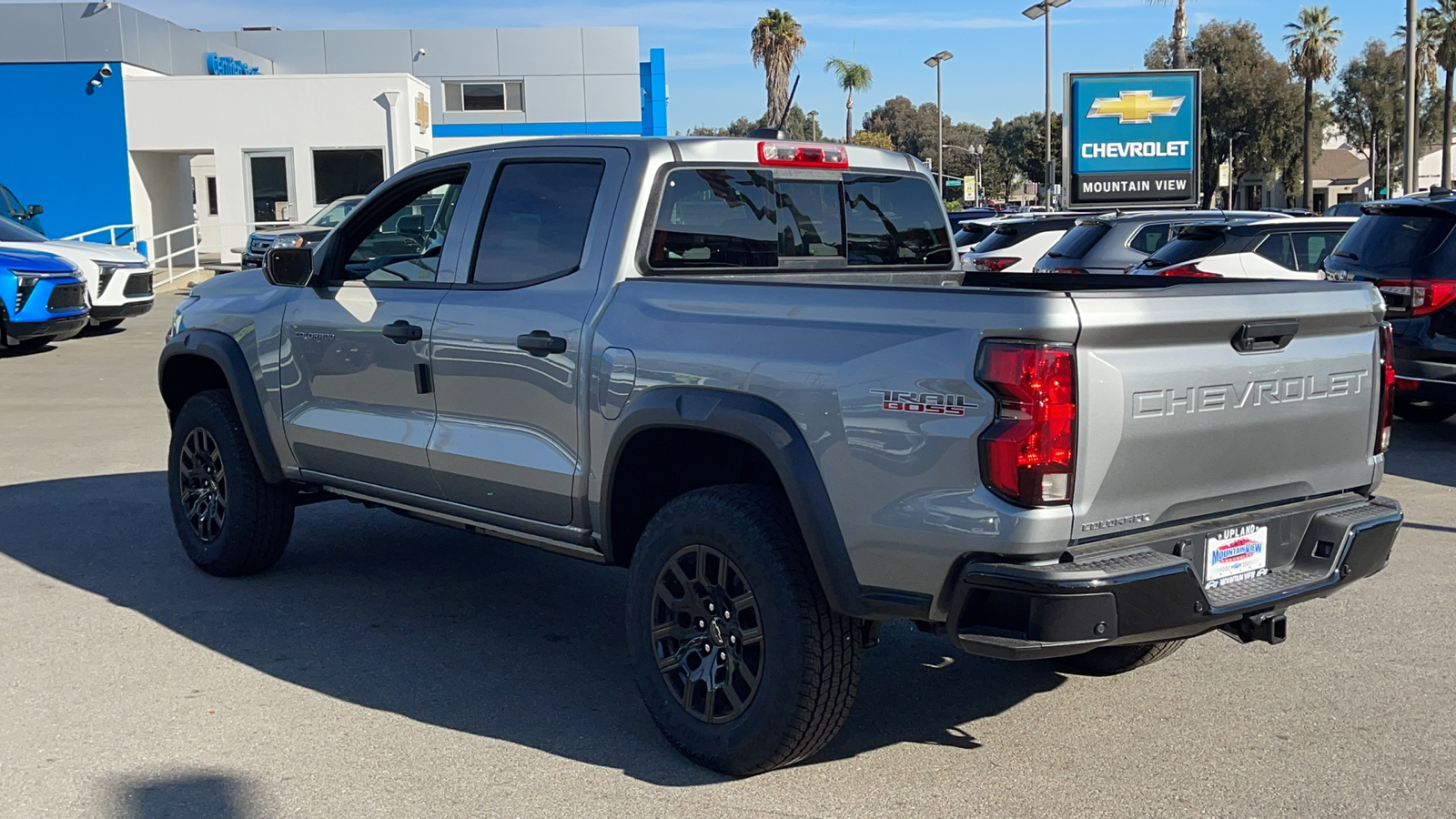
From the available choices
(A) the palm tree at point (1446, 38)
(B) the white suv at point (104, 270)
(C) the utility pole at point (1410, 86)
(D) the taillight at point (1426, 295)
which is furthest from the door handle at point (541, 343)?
(A) the palm tree at point (1446, 38)

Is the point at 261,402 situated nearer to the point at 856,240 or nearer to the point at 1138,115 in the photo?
the point at 856,240

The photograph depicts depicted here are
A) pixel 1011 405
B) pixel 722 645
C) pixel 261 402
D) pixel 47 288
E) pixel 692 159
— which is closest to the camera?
pixel 1011 405

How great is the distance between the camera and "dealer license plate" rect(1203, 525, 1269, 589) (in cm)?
381

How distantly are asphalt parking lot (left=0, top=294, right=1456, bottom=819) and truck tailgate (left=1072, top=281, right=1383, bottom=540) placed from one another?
0.59ft

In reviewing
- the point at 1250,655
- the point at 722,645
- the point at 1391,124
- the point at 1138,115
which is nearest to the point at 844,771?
the point at 722,645

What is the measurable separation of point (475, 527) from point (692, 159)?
5.35ft

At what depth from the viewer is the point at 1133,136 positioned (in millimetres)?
22703

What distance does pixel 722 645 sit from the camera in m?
4.14

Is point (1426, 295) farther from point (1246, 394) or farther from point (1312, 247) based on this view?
point (1246, 394)

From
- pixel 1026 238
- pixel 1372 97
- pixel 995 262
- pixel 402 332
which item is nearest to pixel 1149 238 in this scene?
pixel 995 262

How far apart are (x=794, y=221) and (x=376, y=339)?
1742 millimetres

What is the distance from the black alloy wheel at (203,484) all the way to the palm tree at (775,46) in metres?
46.7

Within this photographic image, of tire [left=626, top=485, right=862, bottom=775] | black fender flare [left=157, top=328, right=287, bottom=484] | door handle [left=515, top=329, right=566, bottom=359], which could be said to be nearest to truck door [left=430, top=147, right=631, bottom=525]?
door handle [left=515, top=329, right=566, bottom=359]

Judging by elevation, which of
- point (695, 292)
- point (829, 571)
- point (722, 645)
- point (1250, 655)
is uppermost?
point (695, 292)
